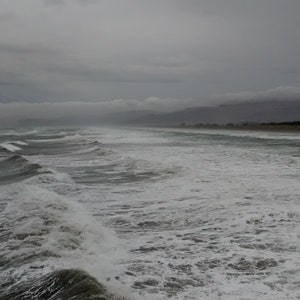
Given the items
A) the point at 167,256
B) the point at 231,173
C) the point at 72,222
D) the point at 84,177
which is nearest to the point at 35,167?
the point at 84,177

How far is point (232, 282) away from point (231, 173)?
1207cm


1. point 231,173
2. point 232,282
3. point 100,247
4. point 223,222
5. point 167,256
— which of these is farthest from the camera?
point 231,173

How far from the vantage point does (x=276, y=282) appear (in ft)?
19.4

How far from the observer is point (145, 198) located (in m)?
12.8

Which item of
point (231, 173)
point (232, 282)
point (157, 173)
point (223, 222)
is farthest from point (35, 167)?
point (232, 282)

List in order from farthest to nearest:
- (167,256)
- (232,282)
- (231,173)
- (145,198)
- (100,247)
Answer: (231,173)
(145,198)
(100,247)
(167,256)
(232,282)

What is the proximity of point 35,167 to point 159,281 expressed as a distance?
17056 millimetres

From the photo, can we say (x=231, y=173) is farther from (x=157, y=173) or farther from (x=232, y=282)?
(x=232, y=282)

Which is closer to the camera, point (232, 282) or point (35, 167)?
point (232, 282)

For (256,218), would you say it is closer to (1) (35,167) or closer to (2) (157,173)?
(2) (157,173)

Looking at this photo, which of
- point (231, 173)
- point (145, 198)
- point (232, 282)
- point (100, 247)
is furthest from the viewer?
point (231, 173)

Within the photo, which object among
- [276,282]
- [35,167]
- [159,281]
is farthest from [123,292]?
[35,167]

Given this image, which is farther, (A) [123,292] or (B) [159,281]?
(B) [159,281]

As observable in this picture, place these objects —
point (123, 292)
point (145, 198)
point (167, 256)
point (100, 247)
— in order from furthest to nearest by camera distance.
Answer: point (145, 198) < point (100, 247) < point (167, 256) < point (123, 292)
